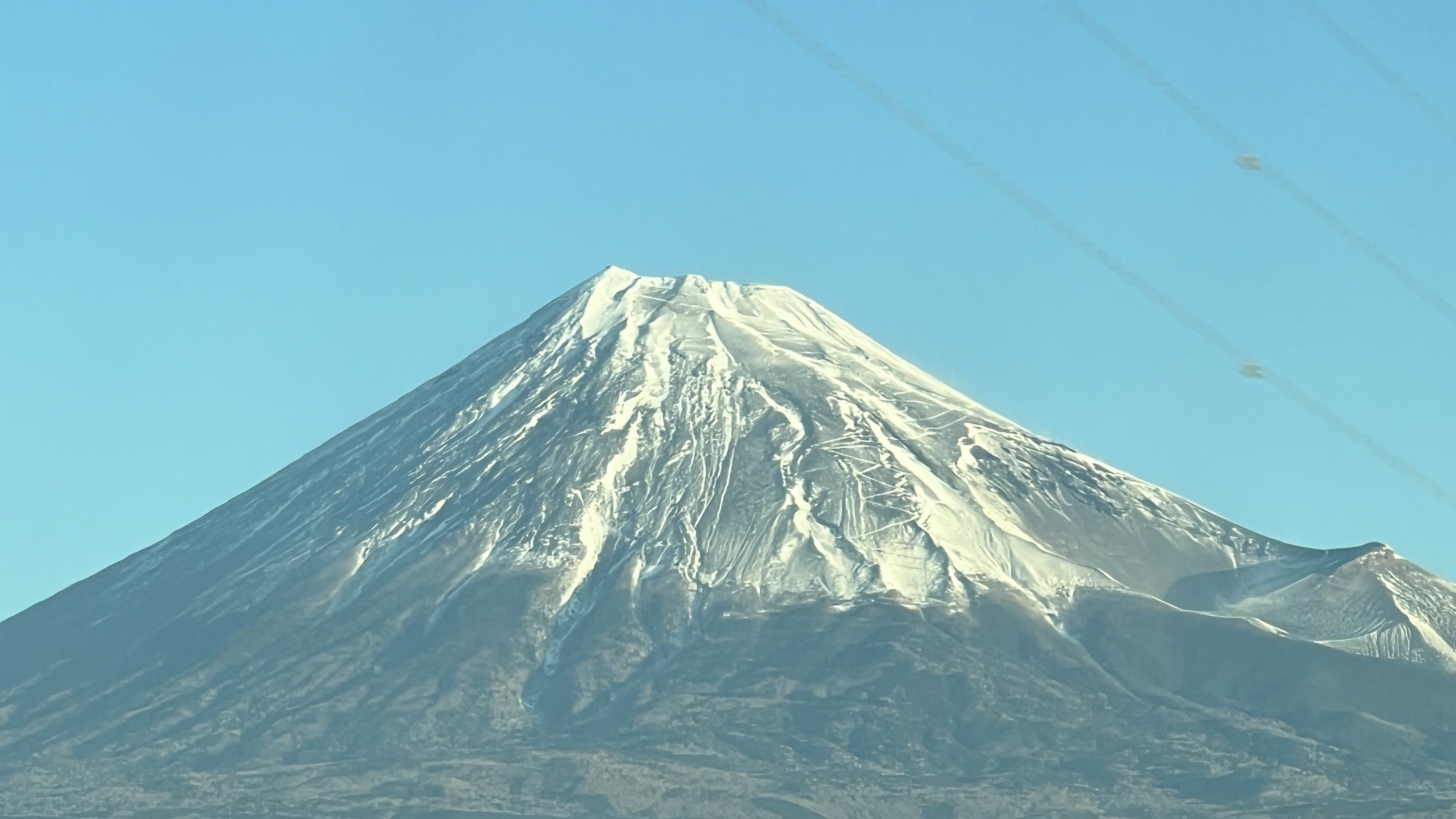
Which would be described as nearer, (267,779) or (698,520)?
(267,779)

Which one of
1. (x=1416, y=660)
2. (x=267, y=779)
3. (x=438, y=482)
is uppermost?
(x=438, y=482)

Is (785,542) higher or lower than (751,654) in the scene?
higher

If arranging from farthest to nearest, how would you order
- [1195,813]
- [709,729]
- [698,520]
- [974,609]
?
[698,520], [974,609], [709,729], [1195,813]

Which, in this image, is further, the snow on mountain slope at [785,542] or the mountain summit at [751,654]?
the snow on mountain slope at [785,542]

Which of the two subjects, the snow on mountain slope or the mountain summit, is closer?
the mountain summit

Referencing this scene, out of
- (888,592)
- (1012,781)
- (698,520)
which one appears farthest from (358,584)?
(1012,781)

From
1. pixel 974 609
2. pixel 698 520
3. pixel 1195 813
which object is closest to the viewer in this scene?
pixel 1195 813

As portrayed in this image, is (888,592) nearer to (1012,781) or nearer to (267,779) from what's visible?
(1012,781)

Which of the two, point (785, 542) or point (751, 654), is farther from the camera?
point (785, 542)
